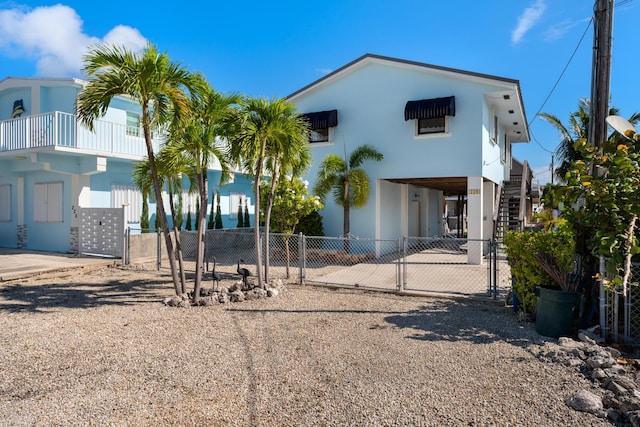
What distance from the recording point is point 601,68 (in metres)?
6.46

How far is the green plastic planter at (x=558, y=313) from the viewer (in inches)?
221

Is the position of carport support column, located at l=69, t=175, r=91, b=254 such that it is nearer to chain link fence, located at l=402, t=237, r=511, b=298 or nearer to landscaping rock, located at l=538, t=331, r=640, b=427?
chain link fence, located at l=402, t=237, r=511, b=298

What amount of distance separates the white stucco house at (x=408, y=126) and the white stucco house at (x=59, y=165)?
634cm

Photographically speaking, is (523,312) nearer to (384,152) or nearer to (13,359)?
(13,359)

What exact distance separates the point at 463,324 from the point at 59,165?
1386 cm

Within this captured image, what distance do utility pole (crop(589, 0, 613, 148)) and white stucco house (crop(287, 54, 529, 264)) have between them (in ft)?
19.2

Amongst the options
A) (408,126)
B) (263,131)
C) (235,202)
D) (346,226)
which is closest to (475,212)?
(408,126)

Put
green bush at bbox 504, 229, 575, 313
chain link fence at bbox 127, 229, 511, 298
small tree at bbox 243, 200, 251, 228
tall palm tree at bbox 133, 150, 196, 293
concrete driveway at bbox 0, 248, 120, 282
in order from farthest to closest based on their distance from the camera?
small tree at bbox 243, 200, 251, 228, concrete driveway at bbox 0, 248, 120, 282, chain link fence at bbox 127, 229, 511, 298, tall palm tree at bbox 133, 150, 196, 293, green bush at bbox 504, 229, 575, 313

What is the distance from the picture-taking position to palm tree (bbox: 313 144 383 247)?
13461 mm

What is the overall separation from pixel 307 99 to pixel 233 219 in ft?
25.8

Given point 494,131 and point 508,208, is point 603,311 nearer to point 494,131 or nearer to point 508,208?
point 494,131

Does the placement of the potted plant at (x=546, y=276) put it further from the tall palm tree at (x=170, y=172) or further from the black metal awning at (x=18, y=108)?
the black metal awning at (x=18, y=108)

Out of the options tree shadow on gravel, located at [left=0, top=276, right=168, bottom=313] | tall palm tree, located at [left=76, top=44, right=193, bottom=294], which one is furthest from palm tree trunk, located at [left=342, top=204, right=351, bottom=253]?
tall palm tree, located at [left=76, top=44, right=193, bottom=294]

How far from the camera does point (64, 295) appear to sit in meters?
8.57
